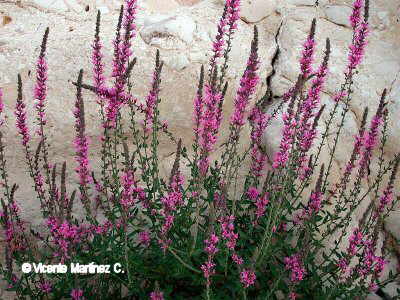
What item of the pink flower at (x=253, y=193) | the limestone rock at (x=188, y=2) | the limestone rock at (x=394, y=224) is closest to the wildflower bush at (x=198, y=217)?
the pink flower at (x=253, y=193)

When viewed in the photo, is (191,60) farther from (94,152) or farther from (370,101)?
(370,101)

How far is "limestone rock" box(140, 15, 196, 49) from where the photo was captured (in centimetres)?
631

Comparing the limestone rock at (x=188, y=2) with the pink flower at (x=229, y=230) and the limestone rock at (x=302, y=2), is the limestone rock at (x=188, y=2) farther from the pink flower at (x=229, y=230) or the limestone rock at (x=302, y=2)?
the pink flower at (x=229, y=230)

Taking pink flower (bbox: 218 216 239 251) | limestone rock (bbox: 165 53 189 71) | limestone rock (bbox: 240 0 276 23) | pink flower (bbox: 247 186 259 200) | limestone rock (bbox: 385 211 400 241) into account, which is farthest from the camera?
limestone rock (bbox: 240 0 276 23)

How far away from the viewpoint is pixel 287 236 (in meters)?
4.82

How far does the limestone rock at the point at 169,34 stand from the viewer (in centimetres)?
631

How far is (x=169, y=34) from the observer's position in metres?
6.34

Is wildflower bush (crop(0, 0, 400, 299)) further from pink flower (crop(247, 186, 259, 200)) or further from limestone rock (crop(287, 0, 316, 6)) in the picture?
limestone rock (crop(287, 0, 316, 6))

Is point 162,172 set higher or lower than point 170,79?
lower

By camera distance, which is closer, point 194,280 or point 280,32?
point 194,280

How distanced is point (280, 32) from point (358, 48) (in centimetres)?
325

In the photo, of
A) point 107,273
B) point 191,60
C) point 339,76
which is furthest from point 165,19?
point 107,273

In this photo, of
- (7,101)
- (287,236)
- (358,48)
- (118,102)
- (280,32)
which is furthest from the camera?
(280,32)

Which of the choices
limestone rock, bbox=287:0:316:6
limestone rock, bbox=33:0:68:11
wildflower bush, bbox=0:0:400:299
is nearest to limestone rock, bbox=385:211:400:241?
wildflower bush, bbox=0:0:400:299
